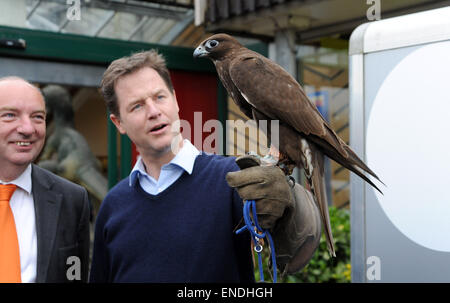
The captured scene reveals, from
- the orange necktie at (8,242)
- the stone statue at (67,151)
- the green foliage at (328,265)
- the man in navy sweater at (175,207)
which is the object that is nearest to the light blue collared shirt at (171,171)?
the man in navy sweater at (175,207)

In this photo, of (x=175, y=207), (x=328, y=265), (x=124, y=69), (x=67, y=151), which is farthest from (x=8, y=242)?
(x=67, y=151)

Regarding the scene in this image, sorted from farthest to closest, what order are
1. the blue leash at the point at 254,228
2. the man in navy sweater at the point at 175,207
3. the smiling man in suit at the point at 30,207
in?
the smiling man in suit at the point at 30,207 → the man in navy sweater at the point at 175,207 → the blue leash at the point at 254,228

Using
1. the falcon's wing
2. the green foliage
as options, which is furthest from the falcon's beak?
the green foliage

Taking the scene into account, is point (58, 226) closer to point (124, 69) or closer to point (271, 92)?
point (124, 69)

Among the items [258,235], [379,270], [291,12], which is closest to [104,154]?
[291,12]

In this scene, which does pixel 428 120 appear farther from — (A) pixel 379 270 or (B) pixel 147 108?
(B) pixel 147 108

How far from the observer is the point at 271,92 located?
1.93 meters

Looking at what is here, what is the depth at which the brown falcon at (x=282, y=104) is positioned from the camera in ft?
6.14

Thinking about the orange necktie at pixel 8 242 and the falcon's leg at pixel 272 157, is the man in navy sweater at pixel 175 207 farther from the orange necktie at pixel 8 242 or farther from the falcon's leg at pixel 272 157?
the orange necktie at pixel 8 242

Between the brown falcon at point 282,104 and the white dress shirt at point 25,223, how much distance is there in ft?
3.02

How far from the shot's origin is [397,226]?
3.31m

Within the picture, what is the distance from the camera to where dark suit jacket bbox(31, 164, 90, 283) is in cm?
200

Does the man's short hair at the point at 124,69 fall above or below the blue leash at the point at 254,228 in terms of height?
above
